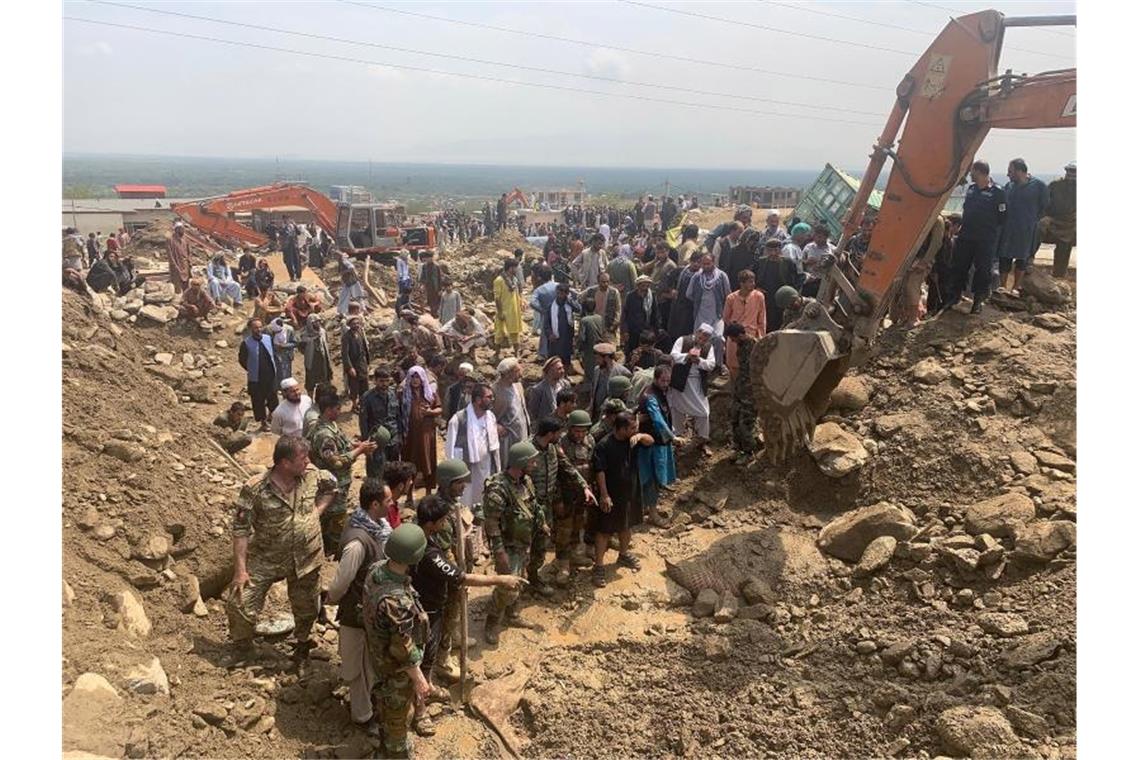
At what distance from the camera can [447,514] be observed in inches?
179

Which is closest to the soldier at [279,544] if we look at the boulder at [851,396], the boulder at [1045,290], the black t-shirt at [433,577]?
the black t-shirt at [433,577]

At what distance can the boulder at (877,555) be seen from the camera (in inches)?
236

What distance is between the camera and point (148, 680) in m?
4.11

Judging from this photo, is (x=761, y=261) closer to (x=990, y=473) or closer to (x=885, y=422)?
(x=885, y=422)

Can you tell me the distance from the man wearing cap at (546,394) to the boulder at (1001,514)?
366 centimetres

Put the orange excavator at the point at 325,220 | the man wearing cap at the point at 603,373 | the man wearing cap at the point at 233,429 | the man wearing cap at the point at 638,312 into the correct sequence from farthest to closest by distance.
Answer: the orange excavator at the point at 325,220 < the man wearing cap at the point at 638,312 < the man wearing cap at the point at 233,429 < the man wearing cap at the point at 603,373

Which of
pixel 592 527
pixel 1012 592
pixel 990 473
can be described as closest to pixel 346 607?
pixel 592 527

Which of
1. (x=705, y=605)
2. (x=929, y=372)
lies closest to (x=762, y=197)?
(x=929, y=372)

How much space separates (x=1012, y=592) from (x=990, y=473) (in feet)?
5.07

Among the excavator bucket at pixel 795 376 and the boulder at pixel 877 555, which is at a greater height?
the excavator bucket at pixel 795 376

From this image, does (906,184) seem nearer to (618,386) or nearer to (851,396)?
(851,396)

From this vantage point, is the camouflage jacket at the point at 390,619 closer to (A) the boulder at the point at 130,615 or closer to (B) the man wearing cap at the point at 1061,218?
(A) the boulder at the point at 130,615

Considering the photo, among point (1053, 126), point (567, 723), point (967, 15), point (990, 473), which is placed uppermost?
point (967, 15)

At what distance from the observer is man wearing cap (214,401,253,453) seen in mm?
9547
